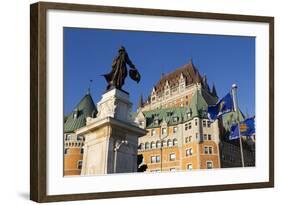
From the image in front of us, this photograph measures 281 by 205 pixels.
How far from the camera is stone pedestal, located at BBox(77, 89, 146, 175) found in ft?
10.8

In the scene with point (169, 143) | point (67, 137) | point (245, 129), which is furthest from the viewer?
point (245, 129)

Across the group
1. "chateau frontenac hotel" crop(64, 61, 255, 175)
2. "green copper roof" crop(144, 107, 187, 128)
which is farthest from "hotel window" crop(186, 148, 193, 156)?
"green copper roof" crop(144, 107, 187, 128)

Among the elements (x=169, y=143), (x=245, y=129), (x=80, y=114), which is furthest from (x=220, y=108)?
(x=80, y=114)

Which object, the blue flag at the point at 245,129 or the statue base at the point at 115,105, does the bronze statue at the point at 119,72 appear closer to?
the statue base at the point at 115,105

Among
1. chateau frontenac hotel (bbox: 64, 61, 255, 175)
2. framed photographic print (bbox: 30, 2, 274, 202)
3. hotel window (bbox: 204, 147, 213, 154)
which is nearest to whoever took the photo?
framed photographic print (bbox: 30, 2, 274, 202)

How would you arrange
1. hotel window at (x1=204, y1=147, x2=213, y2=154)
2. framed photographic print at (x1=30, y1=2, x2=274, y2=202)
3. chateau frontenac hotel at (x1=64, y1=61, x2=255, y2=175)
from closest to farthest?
1. framed photographic print at (x1=30, y1=2, x2=274, y2=202)
2. chateau frontenac hotel at (x1=64, y1=61, x2=255, y2=175)
3. hotel window at (x1=204, y1=147, x2=213, y2=154)

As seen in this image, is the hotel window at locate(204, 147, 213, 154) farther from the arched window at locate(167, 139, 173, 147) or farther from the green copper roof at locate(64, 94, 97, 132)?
the green copper roof at locate(64, 94, 97, 132)

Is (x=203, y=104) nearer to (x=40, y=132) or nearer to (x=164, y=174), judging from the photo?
(x=164, y=174)

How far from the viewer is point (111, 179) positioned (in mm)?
3324

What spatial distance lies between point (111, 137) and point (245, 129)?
0.66m

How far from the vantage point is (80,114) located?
3.26 m

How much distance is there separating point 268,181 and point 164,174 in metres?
0.54

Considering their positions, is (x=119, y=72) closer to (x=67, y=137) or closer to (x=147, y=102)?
(x=147, y=102)

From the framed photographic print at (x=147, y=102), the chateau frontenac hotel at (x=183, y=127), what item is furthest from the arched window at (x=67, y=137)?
the chateau frontenac hotel at (x=183, y=127)
